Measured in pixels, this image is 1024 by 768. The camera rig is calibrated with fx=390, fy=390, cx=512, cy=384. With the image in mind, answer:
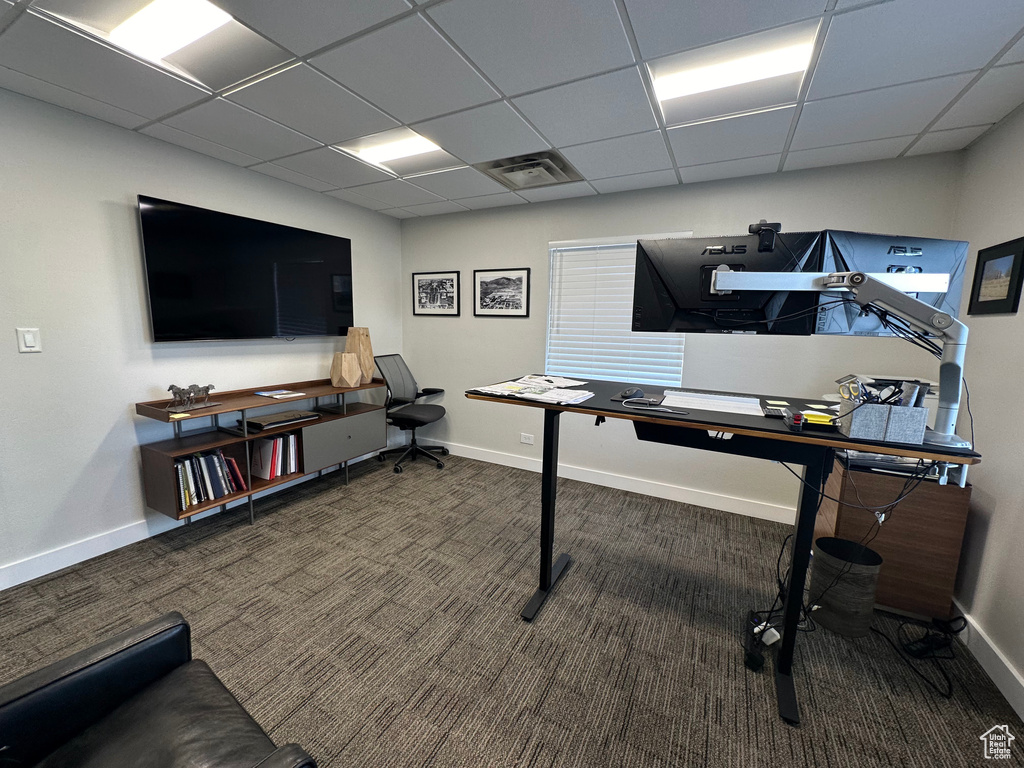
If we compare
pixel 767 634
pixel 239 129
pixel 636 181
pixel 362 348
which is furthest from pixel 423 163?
pixel 767 634

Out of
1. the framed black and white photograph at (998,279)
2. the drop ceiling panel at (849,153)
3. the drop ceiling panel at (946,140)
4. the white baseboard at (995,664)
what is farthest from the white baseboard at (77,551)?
the drop ceiling panel at (946,140)

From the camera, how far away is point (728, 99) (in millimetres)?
1816

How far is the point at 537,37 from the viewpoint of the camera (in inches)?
57.6

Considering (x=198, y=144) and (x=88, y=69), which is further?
(x=198, y=144)

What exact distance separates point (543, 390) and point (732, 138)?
1.77 meters

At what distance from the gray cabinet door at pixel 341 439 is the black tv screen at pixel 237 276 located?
819mm

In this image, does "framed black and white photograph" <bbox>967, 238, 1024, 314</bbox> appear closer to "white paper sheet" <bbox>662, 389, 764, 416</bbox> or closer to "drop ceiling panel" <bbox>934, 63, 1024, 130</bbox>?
"drop ceiling panel" <bbox>934, 63, 1024, 130</bbox>

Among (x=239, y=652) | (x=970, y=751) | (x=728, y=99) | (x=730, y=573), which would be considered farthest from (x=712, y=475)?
(x=239, y=652)

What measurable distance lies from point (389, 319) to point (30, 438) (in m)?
2.66

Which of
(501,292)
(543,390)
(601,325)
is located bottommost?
(543,390)

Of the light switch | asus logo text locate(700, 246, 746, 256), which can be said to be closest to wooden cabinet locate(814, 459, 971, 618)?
asus logo text locate(700, 246, 746, 256)

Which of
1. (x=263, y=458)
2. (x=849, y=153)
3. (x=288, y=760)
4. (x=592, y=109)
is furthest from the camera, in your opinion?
(x=263, y=458)

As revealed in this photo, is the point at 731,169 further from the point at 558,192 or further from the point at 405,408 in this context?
the point at 405,408

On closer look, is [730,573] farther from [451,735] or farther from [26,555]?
[26,555]
